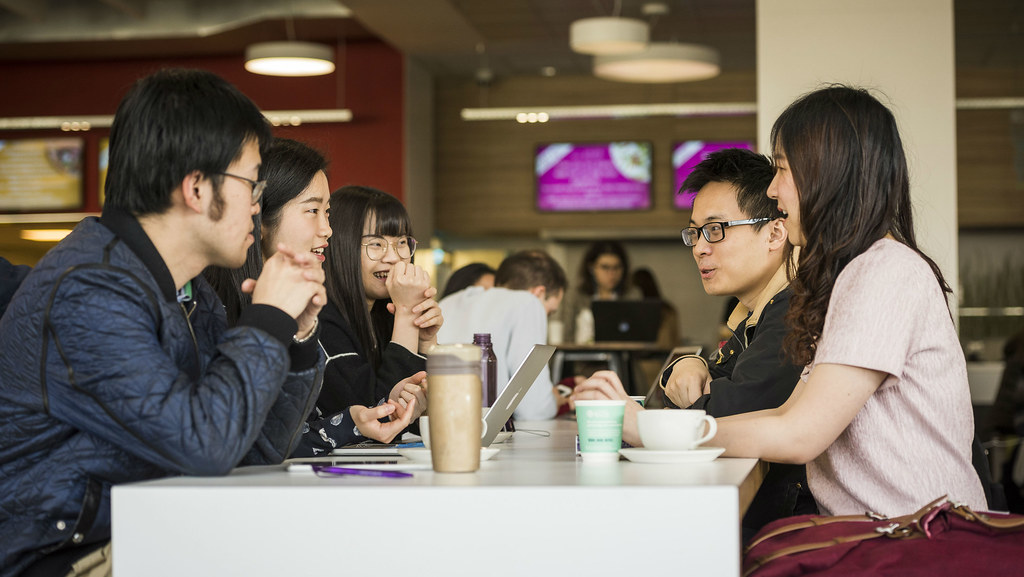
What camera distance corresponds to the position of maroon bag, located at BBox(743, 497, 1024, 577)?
4.22 ft

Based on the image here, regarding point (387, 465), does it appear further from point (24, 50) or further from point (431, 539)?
point (24, 50)

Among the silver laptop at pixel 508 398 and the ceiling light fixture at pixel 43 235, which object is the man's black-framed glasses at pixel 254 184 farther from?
the ceiling light fixture at pixel 43 235

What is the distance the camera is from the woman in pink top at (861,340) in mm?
1535

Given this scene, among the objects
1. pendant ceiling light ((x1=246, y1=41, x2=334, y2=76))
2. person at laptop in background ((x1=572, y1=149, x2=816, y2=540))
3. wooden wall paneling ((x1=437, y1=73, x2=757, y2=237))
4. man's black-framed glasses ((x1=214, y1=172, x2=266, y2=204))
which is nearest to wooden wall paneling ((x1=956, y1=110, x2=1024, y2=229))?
wooden wall paneling ((x1=437, y1=73, x2=757, y2=237))

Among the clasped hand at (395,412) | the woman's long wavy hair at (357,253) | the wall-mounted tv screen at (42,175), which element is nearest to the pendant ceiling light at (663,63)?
the woman's long wavy hair at (357,253)

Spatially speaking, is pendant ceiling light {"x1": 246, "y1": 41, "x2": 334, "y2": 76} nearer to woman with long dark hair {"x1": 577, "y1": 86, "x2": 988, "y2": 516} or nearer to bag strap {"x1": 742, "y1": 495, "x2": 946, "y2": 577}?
woman with long dark hair {"x1": 577, "y1": 86, "x2": 988, "y2": 516}

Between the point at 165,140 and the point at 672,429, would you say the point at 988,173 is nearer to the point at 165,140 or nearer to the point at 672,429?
the point at 672,429

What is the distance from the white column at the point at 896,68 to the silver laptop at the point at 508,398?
2866 mm

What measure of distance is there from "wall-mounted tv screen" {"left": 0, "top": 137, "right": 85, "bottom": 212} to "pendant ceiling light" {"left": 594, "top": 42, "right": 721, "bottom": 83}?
14.7 ft

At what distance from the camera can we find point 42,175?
859 centimetres

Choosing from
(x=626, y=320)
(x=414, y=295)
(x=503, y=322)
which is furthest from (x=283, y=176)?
(x=626, y=320)

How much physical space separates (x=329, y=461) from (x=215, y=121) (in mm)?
543

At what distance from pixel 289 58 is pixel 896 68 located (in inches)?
145

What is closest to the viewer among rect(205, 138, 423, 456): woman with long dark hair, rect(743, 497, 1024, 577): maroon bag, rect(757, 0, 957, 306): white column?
rect(743, 497, 1024, 577): maroon bag
